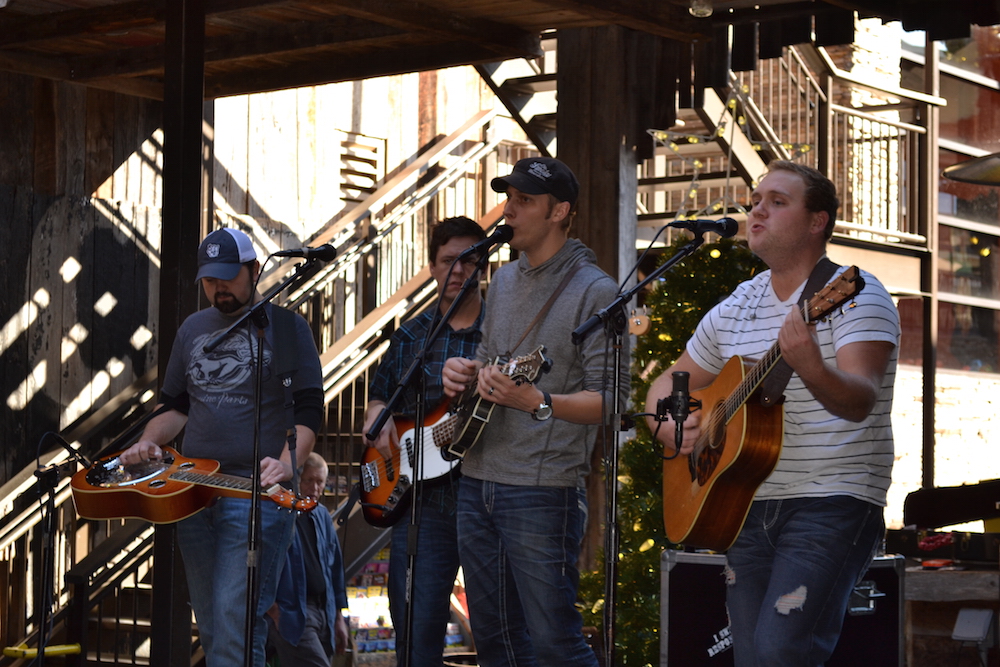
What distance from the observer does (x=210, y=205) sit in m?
9.16

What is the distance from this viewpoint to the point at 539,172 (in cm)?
411

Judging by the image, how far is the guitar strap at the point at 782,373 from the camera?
335 cm

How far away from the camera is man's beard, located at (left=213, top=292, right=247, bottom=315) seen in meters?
4.92

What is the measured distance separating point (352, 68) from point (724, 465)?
491cm

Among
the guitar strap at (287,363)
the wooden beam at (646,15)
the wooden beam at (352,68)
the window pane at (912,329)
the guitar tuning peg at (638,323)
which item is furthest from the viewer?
the window pane at (912,329)

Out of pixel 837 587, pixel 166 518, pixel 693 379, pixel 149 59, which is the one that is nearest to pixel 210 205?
pixel 149 59

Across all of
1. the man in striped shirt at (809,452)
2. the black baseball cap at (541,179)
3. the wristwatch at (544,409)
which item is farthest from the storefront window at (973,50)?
the wristwatch at (544,409)

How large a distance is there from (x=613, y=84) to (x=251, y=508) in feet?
12.4

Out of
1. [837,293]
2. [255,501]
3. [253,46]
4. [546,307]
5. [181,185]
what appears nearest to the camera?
[837,293]

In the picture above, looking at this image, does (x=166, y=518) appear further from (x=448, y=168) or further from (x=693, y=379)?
(x=448, y=168)

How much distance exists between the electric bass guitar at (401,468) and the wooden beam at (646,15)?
7.73ft

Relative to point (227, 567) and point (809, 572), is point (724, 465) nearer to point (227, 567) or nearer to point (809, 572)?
point (809, 572)

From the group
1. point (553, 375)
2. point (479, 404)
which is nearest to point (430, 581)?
point (479, 404)

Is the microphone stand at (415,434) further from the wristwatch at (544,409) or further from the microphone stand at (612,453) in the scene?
the microphone stand at (612,453)
